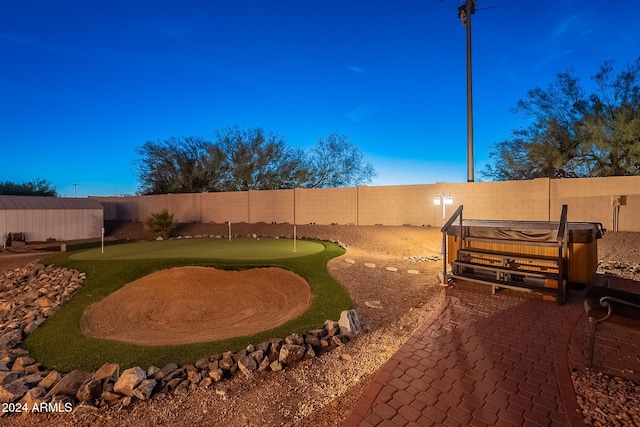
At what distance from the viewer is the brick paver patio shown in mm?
2270

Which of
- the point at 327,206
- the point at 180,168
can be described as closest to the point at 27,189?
the point at 180,168

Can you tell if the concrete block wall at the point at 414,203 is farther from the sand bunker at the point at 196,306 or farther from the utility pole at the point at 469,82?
the sand bunker at the point at 196,306

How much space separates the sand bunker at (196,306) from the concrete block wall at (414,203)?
6957mm

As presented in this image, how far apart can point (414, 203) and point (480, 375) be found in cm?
1087

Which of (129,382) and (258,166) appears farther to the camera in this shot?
(258,166)

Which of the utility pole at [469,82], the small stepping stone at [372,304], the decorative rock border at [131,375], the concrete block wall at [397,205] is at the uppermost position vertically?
the utility pole at [469,82]

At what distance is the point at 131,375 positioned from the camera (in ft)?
11.0

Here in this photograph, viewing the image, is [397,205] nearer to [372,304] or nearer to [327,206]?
[327,206]

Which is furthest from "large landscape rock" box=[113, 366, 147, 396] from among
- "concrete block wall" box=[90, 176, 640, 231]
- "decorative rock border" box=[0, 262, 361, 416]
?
"concrete block wall" box=[90, 176, 640, 231]

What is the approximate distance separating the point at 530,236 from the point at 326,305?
3600 mm

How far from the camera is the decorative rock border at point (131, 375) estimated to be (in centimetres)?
320

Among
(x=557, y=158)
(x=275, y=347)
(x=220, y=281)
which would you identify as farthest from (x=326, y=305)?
(x=557, y=158)

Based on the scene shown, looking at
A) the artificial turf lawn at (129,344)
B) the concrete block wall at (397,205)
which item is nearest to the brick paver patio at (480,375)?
the artificial turf lawn at (129,344)

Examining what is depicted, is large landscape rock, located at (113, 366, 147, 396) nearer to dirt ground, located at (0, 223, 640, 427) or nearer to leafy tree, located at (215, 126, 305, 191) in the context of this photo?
dirt ground, located at (0, 223, 640, 427)
